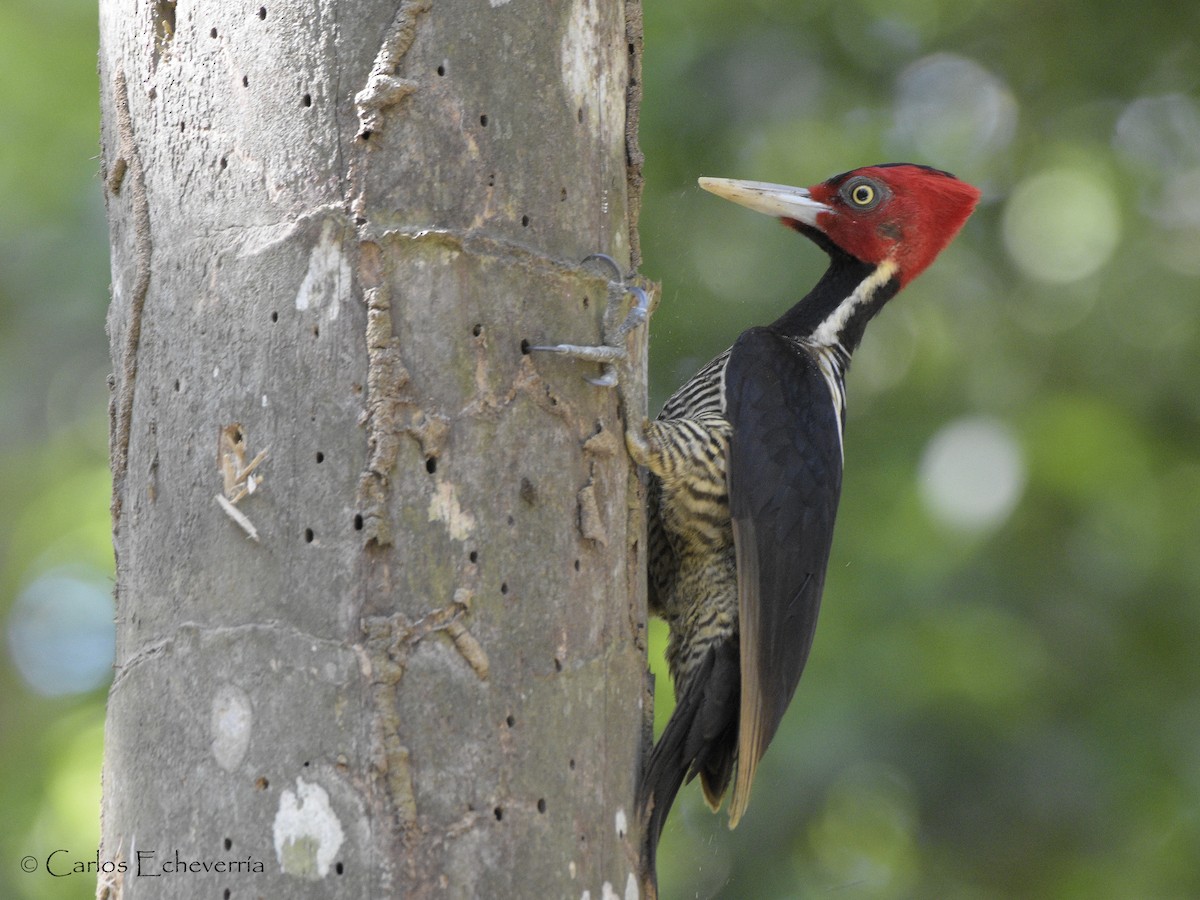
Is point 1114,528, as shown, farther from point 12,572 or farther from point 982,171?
point 12,572

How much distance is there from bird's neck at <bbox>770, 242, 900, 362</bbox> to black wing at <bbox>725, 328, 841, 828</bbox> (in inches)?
8.6

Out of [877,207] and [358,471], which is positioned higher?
[877,207]

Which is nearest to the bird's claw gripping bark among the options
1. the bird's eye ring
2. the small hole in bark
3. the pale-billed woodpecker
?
the pale-billed woodpecker

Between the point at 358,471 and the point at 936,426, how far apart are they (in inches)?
171

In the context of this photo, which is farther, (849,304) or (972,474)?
(972,474)

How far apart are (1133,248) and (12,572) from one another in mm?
5087

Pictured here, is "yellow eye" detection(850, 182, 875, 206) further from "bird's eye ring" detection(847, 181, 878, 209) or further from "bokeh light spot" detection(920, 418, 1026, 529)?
"bokeh light spot" detection(920, 418, 1026, 529)

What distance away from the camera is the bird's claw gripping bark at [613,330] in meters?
2.34

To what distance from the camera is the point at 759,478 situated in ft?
10.8

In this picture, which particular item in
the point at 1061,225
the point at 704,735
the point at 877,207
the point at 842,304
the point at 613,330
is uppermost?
the point at 1061,225

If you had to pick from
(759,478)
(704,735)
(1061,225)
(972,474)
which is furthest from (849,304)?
(1061,225)

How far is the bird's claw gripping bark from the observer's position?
2.34m

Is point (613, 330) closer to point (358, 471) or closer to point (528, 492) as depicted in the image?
point (528, 492)

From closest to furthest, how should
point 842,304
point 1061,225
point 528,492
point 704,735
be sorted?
point 528,492, point 704,735, point 842,304, point 1061,225
